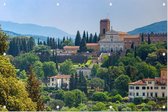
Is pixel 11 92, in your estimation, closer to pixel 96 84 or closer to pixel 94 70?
pixel 96 84

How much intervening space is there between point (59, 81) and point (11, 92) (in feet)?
3.39

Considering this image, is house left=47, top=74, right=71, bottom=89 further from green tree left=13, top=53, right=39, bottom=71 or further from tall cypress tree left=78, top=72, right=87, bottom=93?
green tree left=13, top=53, right=39, bottom=71

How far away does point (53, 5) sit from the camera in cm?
529

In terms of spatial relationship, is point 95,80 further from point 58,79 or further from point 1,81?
point 1,81

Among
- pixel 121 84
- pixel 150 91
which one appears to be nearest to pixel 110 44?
pixel 121 84

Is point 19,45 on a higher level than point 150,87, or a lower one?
higher

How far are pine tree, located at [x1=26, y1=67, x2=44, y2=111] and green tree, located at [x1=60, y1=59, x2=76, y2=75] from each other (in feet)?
1.51

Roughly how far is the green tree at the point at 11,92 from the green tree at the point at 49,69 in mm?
603

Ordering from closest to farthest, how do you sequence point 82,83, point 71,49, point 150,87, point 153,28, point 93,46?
1. point 153,28
2. point 150,87
3. point 82,83
4. point 93,46
5. point 71,49

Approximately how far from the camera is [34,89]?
5891mm

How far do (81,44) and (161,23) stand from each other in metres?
2.21

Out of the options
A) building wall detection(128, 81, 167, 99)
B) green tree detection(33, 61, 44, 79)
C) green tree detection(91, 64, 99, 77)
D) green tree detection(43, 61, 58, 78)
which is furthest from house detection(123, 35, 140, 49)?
green tree detection(33, 61, 44, 79)

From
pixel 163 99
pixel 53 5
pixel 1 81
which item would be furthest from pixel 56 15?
pixel 163 99

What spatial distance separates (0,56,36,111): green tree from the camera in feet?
17.5
